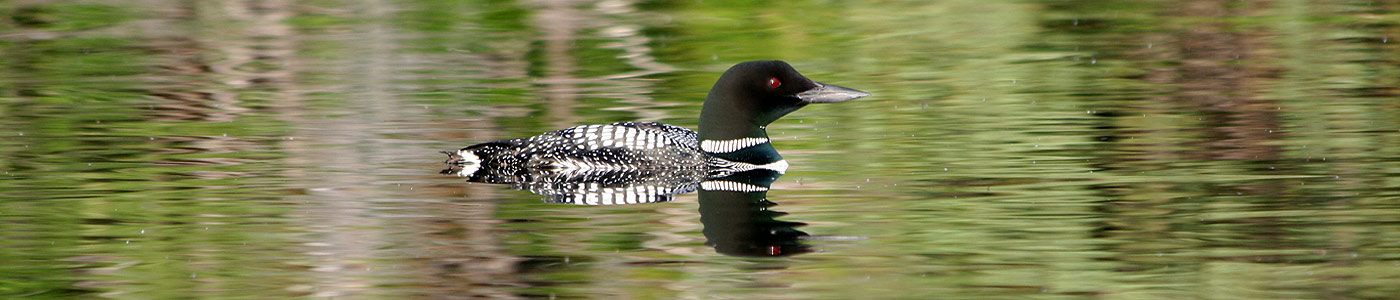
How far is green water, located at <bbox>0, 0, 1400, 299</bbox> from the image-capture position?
4984 mm

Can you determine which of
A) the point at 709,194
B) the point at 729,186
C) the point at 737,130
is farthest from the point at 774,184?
the point at 737,130

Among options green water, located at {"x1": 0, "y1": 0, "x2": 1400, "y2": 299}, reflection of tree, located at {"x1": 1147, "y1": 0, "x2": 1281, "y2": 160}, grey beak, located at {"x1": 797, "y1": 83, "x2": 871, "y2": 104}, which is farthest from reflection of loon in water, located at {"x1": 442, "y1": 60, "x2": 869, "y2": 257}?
reflection of tree, located at {"x1": 1147, "y1": 0, "x2": 1281, "y2": 160}

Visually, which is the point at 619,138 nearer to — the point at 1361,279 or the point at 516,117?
the point at 516,117

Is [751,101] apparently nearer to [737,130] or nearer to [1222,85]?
[737,130]

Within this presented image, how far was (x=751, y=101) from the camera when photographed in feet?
24.1

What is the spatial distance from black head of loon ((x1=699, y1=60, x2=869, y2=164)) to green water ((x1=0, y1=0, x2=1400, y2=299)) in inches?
11.2

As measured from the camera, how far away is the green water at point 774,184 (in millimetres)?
4984

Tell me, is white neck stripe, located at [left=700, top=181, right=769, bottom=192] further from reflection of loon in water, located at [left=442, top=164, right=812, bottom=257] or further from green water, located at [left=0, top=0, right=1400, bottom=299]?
green water, located at [left=0, top=0, right=1400, bottom=299]

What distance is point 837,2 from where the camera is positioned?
1952 centimetres

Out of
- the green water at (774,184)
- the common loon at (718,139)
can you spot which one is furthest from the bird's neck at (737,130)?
the green water at (774,184)

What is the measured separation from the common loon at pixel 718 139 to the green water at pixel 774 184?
29cm

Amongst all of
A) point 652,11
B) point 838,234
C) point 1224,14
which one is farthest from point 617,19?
point 838,234

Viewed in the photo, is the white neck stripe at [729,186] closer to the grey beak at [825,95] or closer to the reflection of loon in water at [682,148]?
the reflection of loon in water at [682,148]

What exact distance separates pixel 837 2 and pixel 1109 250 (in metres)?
14.4
